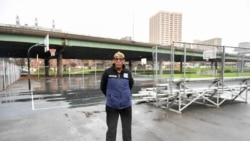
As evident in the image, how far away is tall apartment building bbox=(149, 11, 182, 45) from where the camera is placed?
68875 millimetres

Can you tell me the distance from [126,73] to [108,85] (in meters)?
0.42

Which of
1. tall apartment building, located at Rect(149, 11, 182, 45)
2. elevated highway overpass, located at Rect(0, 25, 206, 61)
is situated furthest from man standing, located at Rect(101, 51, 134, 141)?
tall apartment building, located at Rect(149, 11, 182, 45)

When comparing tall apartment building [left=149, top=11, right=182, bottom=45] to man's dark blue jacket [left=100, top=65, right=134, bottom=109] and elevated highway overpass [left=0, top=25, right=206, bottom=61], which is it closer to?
elevated highway overpass [left=0, top=25, right=206, bottom=61]

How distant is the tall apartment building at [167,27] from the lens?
68.9 m

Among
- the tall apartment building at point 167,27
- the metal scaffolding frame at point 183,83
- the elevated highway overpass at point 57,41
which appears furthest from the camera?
the tall apartment building at point 167,27

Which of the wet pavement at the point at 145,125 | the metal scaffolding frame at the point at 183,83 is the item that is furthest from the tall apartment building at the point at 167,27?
the wet pavement at the point at 145,125

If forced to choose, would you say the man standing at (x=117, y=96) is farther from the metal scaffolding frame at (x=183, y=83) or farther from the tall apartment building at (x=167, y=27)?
the tall apartment building at (x=167, y=27)

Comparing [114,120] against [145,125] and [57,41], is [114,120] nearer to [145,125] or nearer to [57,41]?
[145,125]

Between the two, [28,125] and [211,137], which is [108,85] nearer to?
[211,137]

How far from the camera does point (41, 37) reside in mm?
21578

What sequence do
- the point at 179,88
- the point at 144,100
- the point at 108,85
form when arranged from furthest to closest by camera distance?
the point at 144,100, the point at 179,88, the point at 108,85

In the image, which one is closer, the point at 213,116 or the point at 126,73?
the point at 126,73

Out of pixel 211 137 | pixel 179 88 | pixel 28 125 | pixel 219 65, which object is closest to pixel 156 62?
pixel 179 88

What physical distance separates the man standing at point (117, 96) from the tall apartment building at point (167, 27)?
6743 cm
